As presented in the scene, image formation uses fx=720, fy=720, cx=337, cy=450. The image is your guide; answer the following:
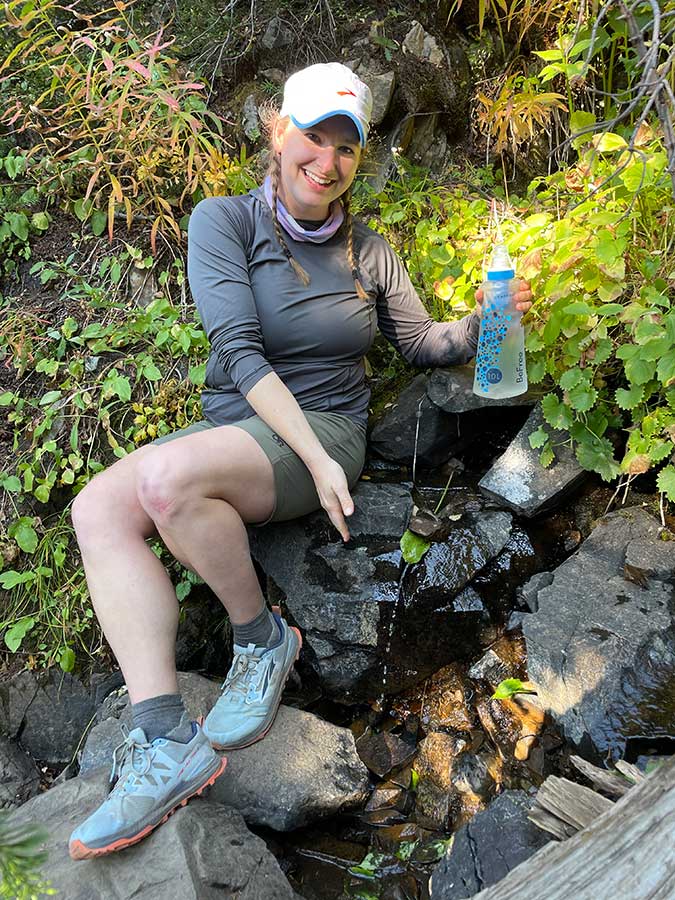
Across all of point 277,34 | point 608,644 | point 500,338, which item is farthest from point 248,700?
point 277,34

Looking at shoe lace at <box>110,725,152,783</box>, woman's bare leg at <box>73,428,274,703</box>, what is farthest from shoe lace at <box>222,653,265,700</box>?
shoe lace at <box>110,725,152,783</box>

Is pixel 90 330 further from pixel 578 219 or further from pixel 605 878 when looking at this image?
pixel 605 878

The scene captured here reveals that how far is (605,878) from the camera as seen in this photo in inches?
56.7

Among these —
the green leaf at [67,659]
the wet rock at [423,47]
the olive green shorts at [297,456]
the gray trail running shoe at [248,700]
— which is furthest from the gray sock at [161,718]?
the wet rock at [423,47]

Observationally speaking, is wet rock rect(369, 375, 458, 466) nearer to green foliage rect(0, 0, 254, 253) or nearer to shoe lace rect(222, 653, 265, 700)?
shoe lace rect(222, 653, 265, 700)

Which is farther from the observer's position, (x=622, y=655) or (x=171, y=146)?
(x=171, y=146)

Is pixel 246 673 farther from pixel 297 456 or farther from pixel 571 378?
pixel 571 378

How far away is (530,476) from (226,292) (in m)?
1.40

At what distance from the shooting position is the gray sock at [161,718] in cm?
211

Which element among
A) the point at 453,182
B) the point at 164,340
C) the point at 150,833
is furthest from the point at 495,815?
the point at 453,182

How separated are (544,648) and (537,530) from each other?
0.61 metres

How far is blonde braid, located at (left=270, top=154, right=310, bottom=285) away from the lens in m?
2.64

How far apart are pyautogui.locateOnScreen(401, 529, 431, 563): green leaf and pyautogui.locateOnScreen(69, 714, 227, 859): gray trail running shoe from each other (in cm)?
103

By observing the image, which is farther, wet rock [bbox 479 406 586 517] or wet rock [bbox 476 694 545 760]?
wet rock [bbox 479 406 586 517]
